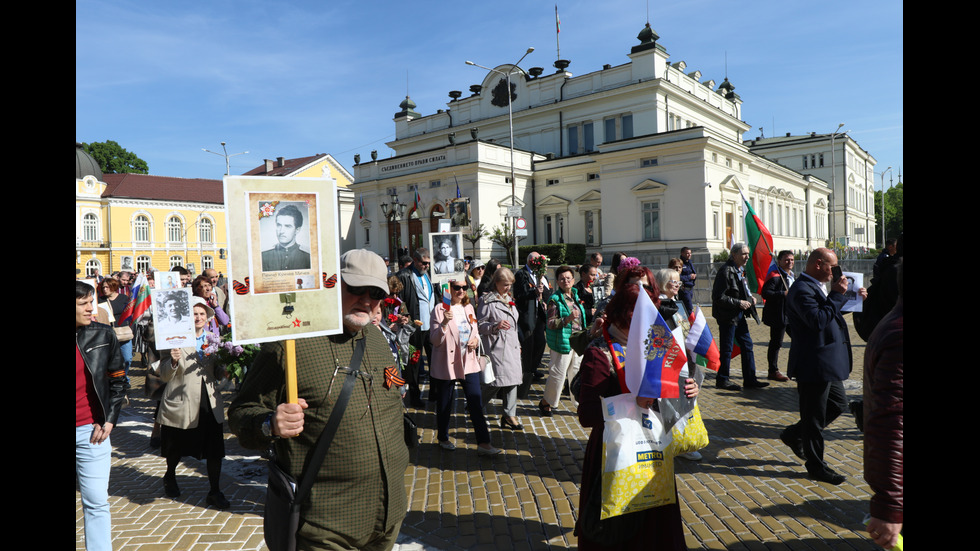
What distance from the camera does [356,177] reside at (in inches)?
1752

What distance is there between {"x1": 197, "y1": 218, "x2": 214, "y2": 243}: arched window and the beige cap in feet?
218

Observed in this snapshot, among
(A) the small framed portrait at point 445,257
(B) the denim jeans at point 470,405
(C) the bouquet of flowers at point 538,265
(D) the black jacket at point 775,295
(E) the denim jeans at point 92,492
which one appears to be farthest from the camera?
(A) the small framed portrait at point 445,257

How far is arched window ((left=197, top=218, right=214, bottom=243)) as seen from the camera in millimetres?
61781

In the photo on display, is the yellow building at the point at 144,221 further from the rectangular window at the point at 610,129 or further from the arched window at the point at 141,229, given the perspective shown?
the rectangular window at the point at 610,129

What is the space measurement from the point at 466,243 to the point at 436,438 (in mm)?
30613

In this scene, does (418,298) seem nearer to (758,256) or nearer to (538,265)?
(538,265)

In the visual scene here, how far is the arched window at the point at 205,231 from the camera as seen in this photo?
203 ft

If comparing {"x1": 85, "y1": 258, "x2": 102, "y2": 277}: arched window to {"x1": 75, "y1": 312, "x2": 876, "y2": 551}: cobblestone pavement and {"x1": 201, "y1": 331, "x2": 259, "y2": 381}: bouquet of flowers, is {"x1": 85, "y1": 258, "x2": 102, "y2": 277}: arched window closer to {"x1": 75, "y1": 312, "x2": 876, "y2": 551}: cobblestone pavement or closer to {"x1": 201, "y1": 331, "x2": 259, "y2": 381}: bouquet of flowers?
{"x1": 75, "y1": 312, "x2": 876, "y2": 551}: cobblestone pavement

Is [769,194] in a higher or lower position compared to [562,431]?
higher

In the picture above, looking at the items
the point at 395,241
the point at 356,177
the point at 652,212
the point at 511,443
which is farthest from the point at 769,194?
the point at 511,443

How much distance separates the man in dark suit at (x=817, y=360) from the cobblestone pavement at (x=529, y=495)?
38cm

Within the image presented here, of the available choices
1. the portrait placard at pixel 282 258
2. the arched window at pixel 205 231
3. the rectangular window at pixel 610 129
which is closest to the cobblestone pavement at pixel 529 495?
the portrait placard at pixel 282 258

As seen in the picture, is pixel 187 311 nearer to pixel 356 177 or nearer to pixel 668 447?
pixel 668 447
